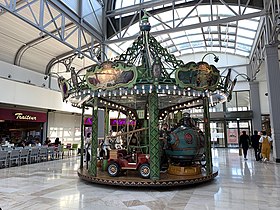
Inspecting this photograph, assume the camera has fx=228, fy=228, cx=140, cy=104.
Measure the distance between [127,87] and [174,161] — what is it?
2.91 meters

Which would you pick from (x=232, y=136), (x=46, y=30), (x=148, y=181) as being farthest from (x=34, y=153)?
(x=232, y=136)

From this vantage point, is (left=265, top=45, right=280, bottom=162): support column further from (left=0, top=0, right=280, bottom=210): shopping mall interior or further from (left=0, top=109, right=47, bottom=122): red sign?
(left=0, top=109, right=47, bottom=122): red sign

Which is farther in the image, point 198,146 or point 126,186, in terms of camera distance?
point 198,146

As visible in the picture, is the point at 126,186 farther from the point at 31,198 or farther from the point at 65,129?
the point at 65,129

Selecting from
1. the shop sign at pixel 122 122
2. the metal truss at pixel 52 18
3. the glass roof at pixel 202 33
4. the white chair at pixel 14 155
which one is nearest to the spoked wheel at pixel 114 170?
the shop sign at pixel 122 122

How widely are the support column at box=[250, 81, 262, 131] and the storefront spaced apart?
1660 cm

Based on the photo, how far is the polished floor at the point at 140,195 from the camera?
4.42 metres

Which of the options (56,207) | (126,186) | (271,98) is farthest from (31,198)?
(271,98)

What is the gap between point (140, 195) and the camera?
520cm

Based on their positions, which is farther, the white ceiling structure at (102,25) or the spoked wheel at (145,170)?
the white ceiling structure at (102,25)

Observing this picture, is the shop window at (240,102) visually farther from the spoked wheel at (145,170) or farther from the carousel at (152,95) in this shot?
the spoked wheel at (145,170)

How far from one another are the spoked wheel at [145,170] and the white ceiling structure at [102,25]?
6101mm

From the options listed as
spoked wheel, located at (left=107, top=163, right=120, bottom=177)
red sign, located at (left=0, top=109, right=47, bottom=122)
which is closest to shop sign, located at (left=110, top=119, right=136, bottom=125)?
spoked wheel, located at (left=107, top=163, right=120, bottom=177)

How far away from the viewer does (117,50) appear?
59.8 ft
